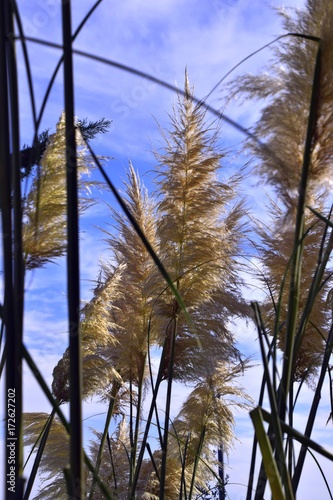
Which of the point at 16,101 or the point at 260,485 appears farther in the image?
the point at 260,485

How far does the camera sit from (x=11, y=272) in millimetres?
1054

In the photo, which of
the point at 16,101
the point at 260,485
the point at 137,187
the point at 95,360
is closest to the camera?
the point at 16,101

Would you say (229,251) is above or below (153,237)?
below

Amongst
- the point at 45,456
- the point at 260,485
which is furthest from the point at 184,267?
the point at 260,485

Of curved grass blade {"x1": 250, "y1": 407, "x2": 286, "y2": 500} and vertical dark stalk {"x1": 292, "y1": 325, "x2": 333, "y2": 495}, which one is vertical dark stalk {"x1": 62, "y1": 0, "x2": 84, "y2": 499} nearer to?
curved grass blade {"x1": 250, "y1": 407, "x2": 286, "y2": 500}

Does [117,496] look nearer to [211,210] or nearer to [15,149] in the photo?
[211,210]

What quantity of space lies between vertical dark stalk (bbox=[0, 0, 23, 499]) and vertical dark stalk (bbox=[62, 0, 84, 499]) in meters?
0.13

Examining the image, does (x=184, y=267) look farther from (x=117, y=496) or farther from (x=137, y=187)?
(x=117, y=496)

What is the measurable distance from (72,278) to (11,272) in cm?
19

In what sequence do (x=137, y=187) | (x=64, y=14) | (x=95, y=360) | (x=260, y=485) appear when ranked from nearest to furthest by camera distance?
(x=64, y=14), (x=260, y=485), (x=95, y=360), (x=137, y=187)

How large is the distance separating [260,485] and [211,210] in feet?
6.47

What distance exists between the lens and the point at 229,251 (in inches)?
134

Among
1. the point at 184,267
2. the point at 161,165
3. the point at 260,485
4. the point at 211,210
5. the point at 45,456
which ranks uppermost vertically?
the point at 161,165

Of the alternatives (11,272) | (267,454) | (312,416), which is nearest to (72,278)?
(11,272)
